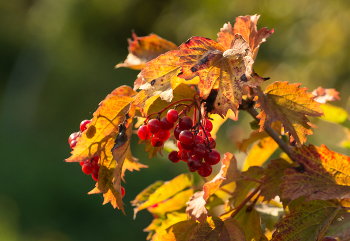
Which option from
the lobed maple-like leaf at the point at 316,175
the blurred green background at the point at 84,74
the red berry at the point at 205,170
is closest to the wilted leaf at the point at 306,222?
the lobed maple-like leaf at the point at 316,175

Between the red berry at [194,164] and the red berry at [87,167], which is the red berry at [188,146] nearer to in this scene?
the red berry at [194,164]

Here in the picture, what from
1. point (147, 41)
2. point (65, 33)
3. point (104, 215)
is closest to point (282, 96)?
point (147, 41)

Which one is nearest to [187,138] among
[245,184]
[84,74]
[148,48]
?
[245,184]

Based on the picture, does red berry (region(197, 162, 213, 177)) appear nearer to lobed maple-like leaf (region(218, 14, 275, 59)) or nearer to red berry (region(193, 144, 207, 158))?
red berry (region(193, 144, 207, 158))

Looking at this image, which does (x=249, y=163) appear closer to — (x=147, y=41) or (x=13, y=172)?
(x=147, y=41)

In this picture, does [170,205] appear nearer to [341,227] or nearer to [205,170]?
[205,170]
